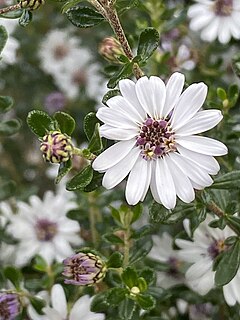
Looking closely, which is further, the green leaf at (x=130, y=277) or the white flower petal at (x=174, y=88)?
the green leaf at (x=130, y=277)

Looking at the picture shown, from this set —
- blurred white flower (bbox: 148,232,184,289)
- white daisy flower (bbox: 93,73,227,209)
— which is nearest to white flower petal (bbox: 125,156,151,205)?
white daisy flower (bbox: 93,73,227,209)

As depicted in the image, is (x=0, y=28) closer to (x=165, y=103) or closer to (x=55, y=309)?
(x=165, y=103)

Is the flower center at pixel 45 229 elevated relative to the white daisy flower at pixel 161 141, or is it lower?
lower

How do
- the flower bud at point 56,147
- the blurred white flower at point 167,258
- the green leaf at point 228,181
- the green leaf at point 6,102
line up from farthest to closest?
the blurred white flower at point 167,258 → the green leaf at point 6,102 → the green leaf at point 228,181 → the flower bud at point 56,147

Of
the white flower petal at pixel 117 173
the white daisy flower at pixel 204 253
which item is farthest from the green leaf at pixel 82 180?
the white daisy flower at pixel 204 253

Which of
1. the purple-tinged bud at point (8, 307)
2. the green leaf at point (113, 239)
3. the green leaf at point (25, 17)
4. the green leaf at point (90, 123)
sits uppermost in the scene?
the green leaf at point (25, 17)

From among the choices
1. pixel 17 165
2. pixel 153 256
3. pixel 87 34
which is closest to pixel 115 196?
pixel 153 256

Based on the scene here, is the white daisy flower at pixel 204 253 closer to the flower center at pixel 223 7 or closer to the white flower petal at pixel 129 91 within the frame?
the white flower petal at pixel 129 91

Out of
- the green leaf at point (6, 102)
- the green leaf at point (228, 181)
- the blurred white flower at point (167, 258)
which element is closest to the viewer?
the green leaf at point (228, 181)
